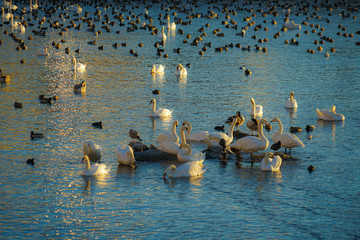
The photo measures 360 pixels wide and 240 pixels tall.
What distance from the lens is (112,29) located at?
243 ft

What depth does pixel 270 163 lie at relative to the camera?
75.0 feet

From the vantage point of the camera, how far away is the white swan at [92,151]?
23250 millimetres

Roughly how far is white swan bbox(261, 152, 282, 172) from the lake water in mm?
239

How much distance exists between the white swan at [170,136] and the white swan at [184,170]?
3839 millimetres

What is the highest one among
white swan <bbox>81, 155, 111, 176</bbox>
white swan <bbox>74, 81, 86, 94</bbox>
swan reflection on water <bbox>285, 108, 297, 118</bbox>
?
white swan <bbox>74, 81, 86, 94</bbox>

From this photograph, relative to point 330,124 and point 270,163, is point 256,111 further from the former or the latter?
point 270,163

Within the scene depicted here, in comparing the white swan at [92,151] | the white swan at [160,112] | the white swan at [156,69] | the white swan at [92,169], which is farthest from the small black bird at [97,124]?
the white swan at [156,69]

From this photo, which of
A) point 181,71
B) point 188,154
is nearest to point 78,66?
point 181,71

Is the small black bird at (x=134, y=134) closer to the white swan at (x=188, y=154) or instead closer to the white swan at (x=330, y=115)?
the white swan at (x=188, y=154)

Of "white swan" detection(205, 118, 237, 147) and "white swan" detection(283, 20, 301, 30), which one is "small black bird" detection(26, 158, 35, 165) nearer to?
"white swan" detection(205, 118, 237, 147)

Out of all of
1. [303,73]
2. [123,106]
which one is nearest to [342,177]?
[123,106]

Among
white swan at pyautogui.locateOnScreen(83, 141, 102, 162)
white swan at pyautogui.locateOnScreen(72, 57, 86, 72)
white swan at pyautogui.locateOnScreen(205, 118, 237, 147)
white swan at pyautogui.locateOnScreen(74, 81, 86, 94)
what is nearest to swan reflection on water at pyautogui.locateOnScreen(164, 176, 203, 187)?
white swan at pyautogui.locateOnScreen(83, 141, 102, 162)

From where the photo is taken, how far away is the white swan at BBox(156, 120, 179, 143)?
26109 millimetres

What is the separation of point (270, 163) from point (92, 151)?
6690mm
